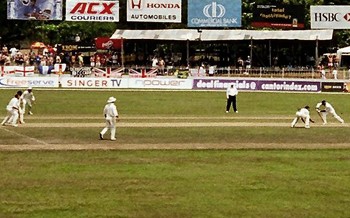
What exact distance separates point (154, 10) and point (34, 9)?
9400 millimetres

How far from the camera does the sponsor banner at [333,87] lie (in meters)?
55.2

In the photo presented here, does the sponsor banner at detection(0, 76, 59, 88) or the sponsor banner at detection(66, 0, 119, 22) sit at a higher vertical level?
the sponsor banner at detection(66, 0, 119, 22)

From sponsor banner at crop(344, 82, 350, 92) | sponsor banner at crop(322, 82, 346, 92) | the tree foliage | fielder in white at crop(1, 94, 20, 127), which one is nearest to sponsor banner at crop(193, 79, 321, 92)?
Answer: sponsor banner at crop(322, 82, 346, 92)

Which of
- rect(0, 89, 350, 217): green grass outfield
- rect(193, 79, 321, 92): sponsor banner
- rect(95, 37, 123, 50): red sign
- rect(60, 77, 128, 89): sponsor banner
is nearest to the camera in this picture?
rect(0, 89, 350, 217): green grass outfield

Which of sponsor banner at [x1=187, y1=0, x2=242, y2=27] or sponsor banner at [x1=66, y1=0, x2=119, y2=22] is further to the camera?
sponsor banner at [x1=187, y1=0, x2=242, y2=27]

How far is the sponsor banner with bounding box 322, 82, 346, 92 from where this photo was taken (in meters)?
55.2

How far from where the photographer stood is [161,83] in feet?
188

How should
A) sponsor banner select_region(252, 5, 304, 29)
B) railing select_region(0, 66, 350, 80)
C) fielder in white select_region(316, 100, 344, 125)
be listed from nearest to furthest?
fielder in white select_region(316, 100, 344, 125), railing select_region(0, 66, 350, 80), sponsor banner select_region(252, 5, 304, 29)

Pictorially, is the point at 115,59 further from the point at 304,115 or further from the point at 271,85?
the point at 304,115

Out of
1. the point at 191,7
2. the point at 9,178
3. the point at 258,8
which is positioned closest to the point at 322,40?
the point at 258,8

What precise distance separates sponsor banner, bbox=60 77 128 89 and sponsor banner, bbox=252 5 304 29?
1646 centimetres

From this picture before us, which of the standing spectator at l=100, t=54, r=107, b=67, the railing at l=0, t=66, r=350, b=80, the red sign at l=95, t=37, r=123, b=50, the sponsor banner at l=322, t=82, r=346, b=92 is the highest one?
the red sign at l=95, t=37, r=123, b=50

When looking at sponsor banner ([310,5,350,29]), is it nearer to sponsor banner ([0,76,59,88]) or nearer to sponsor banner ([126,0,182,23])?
sponsor banner ([126,0,182,23])

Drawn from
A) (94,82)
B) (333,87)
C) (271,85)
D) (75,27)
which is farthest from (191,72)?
→ (75,27)
